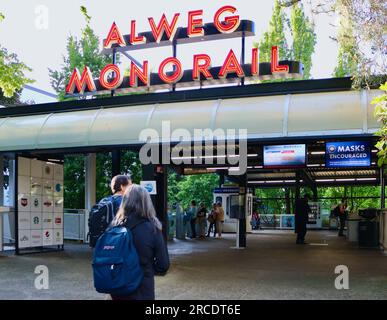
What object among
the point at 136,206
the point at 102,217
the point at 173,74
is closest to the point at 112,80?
the point at 173,74

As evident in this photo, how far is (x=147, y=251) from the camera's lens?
165 inches

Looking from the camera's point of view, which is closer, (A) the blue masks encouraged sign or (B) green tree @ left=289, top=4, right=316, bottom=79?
(A) the blue masks encouraged sign

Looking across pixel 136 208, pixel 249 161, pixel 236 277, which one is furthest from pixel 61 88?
pixel 136 208

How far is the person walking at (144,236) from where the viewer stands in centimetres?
419

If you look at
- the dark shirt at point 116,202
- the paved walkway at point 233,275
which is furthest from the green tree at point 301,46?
the dark shirt at point 116,202

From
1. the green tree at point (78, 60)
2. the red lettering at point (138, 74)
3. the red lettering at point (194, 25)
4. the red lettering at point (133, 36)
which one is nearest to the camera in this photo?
the red lettering at point (138, 74)

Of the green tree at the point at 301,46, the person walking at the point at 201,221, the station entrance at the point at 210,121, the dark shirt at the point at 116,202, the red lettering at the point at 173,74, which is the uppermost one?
the green tree at the point at 301,46

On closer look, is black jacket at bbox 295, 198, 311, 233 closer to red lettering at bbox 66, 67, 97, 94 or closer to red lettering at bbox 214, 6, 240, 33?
red lettering at bbox 214, 6, 240, 33

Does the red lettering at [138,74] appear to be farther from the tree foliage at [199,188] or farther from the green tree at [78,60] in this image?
the tree foliage at [199,188]

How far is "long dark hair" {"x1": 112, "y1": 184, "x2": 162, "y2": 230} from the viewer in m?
4.28

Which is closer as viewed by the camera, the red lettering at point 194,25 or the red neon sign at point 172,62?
the red neon sign at point 172,62

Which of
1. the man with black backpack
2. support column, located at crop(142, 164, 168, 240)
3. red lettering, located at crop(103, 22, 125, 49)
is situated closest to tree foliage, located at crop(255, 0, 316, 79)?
red lettering, located at crop(103, 22, 125, 49)
